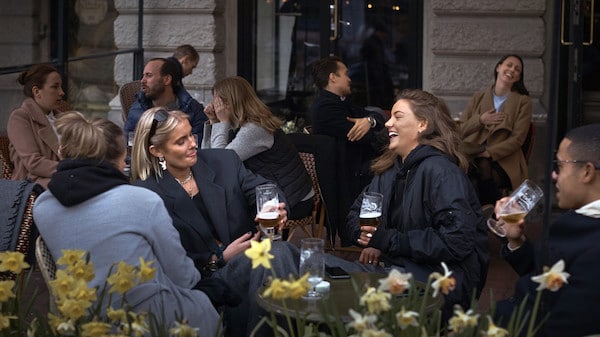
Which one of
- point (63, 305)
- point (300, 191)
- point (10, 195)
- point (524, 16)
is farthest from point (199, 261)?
point (524, 16)

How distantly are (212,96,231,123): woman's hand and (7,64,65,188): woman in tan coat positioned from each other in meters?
1.13

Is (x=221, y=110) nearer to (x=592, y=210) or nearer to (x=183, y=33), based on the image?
(x=592, y=210)

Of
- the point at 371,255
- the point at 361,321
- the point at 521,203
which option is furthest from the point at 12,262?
the point at 371,255

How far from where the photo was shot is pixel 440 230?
16.6ft

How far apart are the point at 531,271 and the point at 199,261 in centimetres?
148

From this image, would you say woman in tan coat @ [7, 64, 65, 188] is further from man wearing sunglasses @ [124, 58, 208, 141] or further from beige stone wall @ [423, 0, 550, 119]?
beige stone wall @ [423, 0, 550, 119]

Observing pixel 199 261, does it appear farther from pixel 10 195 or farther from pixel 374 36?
pixel 374 36

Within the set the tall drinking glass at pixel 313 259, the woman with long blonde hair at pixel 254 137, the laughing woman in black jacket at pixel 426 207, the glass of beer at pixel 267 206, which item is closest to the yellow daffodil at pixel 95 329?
the tall drinking glass at pixel 313 259

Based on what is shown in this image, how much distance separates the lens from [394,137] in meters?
5.42

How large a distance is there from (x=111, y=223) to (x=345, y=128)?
4.32 m

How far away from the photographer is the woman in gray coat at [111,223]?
4.23 meters

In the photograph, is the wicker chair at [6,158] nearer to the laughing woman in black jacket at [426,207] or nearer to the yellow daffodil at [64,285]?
the laughing woman in black jacket at [426,207]

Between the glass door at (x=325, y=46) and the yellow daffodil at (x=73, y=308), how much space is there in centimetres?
793

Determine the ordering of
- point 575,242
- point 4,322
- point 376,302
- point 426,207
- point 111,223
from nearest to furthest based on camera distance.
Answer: point 376,302, point 4,322, point 575,242, point 111,223, point 426,207
